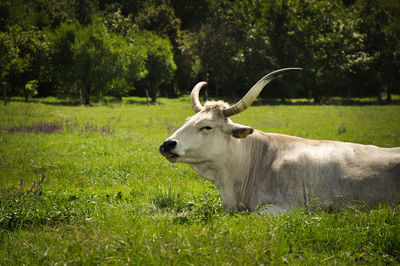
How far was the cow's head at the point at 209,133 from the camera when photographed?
4.96m

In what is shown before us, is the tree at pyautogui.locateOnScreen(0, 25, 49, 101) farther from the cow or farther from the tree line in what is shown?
the cow

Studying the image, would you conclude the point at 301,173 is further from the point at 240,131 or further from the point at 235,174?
the point at 240,131

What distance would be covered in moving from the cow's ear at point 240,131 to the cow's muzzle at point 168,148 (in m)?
0.88

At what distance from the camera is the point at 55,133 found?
531 inches

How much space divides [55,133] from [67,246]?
36.1ft

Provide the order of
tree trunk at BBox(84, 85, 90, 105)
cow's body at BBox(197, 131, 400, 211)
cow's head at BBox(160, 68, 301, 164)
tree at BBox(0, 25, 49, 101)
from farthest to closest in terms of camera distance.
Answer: tree trunk at BBox(84, 85, 90, 105) < tree at BBox(0, 25, 49, 101) < cow's head at BBox(160, 68, 301, 164) < cow's body at BBox(197, 131, 400, 211)

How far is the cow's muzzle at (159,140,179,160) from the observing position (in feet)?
15.8

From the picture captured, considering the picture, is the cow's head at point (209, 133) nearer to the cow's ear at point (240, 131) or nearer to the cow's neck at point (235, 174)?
the cow's ear at point (240, 131)

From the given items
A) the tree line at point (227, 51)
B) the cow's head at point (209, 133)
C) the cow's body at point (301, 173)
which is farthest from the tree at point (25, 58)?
the cow's body at point (301, 173)

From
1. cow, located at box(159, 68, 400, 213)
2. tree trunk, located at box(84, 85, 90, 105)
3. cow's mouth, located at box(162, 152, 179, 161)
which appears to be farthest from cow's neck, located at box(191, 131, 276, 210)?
tree trunk, located at box(84, 85, 90, 105)

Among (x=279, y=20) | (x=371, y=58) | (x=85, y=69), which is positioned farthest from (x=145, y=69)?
(x=371, y=58)

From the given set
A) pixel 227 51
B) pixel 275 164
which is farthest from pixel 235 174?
pixel 227 51

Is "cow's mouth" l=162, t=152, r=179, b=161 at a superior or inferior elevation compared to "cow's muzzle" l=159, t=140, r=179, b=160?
inferior

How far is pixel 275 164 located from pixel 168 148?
5.39ft
